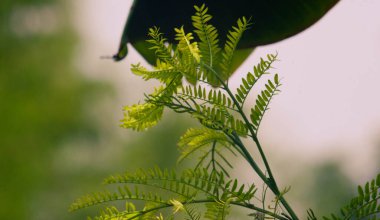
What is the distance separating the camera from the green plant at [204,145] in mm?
381

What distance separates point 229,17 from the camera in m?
0.59

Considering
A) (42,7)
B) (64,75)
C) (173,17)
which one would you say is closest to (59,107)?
(64,75)

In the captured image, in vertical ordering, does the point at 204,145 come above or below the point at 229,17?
below

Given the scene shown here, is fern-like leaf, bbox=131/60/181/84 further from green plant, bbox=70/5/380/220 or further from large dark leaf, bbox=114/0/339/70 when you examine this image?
large dark leaf, bbox=114/0/339/70

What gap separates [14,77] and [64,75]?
0.67 metres

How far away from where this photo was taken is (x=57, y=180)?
25.6 feet

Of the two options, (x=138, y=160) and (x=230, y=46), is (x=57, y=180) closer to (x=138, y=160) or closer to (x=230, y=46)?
(x=138, y=160)

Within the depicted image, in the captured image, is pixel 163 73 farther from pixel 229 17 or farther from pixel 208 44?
pixel 229 17

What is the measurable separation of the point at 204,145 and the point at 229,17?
0.61 ft

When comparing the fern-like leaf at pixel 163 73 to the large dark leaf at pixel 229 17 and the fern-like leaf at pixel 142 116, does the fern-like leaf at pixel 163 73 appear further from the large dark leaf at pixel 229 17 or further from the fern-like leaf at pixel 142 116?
the large dark leaf at pixel 229 17

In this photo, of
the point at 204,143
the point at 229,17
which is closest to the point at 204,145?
the point at 204,143

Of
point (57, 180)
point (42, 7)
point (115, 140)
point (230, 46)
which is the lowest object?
point (57, 180)

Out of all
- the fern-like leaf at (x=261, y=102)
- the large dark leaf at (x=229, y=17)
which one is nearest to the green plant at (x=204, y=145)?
the fern-like leaf at (x=261, y=102)

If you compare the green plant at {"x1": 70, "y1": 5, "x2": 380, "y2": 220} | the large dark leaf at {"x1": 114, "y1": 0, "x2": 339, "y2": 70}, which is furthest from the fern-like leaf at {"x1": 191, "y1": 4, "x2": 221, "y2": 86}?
the large dark leaf at {"x1": 114, "y1": 0, "x2": 339, "y2": 70}
